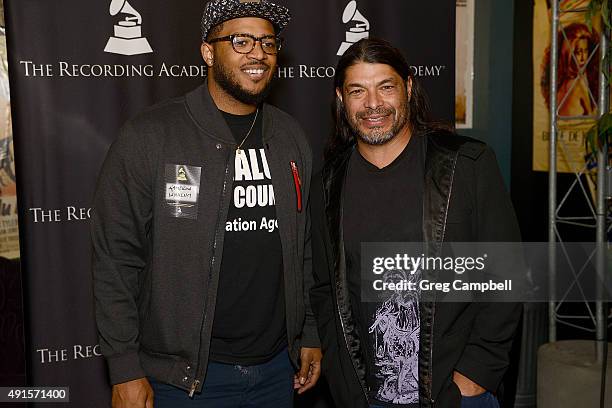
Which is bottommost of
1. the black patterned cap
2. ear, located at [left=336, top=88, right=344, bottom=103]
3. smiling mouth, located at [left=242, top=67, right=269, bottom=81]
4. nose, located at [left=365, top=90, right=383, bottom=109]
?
nose, located at [left=365, top=90, right=383, bottom=109]

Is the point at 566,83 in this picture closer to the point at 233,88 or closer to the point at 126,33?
the point at 126,33

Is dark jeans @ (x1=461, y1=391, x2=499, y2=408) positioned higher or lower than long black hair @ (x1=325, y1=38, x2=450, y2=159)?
lower

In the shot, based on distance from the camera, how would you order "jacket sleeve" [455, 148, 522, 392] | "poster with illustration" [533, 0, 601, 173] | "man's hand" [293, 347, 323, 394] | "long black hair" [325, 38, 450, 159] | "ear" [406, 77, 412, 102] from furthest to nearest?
"poster with illustration" [533, 0, 601, 173]
"man's hand" [293, 347, 323, 394]
"ear" [406, 77, 412, 102]
"long black hair" [325, 38, 450, 159]
"jacket sleeve" [455, 148, 522, 392]

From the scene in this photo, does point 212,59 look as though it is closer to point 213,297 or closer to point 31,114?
point 213,297

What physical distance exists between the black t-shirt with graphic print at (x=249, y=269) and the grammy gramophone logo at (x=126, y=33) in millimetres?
1260

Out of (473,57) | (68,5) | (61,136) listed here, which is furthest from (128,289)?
(473,57)

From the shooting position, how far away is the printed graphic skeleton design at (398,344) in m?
2.17

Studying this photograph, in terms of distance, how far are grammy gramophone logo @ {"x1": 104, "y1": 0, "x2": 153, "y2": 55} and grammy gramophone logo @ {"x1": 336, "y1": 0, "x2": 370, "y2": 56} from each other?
105 centimetres

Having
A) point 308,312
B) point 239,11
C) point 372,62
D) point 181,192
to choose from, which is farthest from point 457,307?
point 239,11

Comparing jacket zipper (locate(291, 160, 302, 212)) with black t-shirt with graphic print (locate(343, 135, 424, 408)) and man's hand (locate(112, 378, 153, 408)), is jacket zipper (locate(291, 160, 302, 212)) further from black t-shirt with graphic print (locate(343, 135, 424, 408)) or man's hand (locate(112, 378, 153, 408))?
man's hand (locate(112, 378, 153, 408))

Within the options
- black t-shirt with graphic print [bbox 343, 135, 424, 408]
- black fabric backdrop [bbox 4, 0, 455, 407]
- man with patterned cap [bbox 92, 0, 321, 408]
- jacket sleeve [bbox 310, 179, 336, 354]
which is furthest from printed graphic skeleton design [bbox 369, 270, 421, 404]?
black fabric backdrop [bbox 4, 0, 455, 407]

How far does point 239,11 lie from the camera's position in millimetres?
2240

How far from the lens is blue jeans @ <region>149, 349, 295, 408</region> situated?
7.31 ft

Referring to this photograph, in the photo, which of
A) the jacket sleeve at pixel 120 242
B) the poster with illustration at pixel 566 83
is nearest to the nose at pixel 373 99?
the jacket sleeve at pixel 120 242
